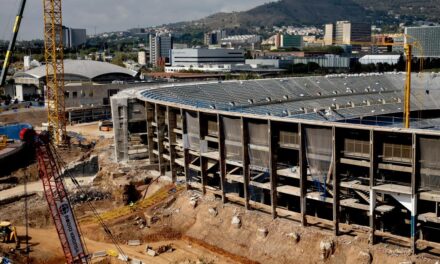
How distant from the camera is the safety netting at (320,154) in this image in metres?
43.4

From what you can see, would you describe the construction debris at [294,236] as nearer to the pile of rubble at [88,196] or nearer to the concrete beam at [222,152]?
the concrete beam at [222,152]

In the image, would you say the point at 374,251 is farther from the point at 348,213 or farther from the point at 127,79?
the point at 127,79

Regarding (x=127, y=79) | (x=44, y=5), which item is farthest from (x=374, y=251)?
(x=127, y=79)

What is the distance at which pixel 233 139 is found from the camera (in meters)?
50.9

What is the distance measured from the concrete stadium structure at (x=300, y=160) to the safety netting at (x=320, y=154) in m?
0.08

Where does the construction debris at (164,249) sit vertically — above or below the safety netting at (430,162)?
below

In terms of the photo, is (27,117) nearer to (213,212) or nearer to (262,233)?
(213,212)

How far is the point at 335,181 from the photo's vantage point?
138 feet

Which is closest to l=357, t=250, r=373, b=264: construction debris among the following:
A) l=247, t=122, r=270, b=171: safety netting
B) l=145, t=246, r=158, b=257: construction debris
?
l=247, t=122, r=270, b=171: safety netting

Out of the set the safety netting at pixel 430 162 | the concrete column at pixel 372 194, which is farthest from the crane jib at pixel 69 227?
the safety netting at pixel 430 162

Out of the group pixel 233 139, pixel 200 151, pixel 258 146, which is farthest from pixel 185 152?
pixel 258 146

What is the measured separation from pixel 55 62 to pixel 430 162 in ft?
205

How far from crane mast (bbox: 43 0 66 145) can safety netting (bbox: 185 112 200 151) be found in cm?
3574

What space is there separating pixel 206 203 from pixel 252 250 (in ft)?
28.8
